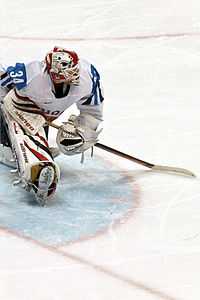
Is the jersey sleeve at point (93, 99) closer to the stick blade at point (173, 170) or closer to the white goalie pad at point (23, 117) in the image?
the white goalie pad at point (23, 117)

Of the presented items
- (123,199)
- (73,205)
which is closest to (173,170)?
(123,199)

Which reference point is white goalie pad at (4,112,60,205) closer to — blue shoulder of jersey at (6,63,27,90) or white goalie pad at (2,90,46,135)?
white goalie pad at (2,90,46,135)

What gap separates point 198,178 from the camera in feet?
8.40

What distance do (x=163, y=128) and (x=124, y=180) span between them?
50 cm

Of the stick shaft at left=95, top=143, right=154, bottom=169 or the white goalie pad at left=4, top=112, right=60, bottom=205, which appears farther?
the stick shaft at left=95, top=143, right=154, bottom=169

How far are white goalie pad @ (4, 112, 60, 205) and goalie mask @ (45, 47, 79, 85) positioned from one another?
186mm

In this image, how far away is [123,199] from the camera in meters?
2.39

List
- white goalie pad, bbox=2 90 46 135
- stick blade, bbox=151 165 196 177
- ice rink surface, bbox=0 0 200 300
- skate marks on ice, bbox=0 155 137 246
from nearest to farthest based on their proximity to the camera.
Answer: ice rink surface, bbox=0 0 200 300, skate marks on ice, bbox=0 155 137 246, white goalie pad, bbox=2 90 46 135, stick blade, bbox=151 165 196 177

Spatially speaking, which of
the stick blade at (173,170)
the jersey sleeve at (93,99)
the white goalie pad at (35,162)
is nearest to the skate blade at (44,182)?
the white goalie pad at (35,162)

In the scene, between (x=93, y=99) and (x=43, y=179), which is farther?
(x=93, y=99)

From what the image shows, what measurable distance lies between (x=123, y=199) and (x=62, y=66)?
0.42m

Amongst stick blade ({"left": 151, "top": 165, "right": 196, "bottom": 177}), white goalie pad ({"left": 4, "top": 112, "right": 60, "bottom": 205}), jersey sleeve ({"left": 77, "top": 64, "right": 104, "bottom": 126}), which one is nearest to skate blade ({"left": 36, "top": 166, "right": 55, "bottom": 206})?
white goalie pad ({"left": 4, "top": 112, "right": 60, "bottom": 205})

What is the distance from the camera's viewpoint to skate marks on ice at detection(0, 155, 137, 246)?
7.14ft

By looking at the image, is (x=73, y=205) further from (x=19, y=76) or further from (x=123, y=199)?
(x=19, y=76)
